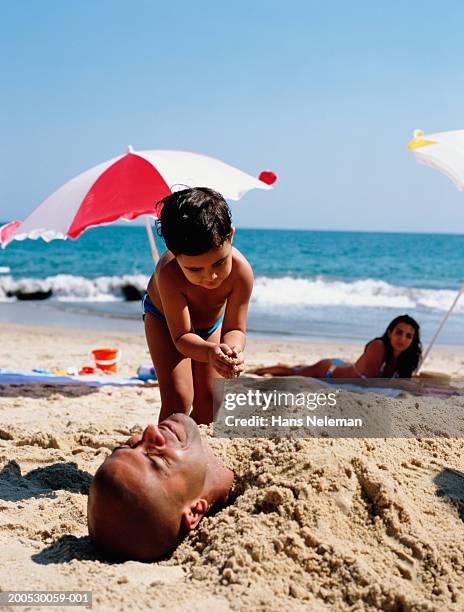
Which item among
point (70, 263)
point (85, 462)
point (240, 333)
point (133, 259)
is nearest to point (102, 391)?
point (85, 462)

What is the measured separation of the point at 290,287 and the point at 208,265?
723 inches

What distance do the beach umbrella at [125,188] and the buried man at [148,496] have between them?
2.83 meters

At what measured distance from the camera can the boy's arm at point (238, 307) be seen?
3488mm

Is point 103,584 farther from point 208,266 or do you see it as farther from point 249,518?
point 208,266

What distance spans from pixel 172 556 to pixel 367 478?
0.76 m

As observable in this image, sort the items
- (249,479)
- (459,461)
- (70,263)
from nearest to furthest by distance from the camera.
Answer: (249,479), (459,461), (70,263)

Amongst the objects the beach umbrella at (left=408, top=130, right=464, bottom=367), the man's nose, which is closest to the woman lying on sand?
the beach umbrella at (left=408, top=130, right=464, bottom=367)

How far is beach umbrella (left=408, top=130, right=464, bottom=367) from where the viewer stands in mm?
5246

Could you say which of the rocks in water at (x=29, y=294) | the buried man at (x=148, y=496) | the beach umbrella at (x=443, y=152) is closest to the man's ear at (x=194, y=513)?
the buried man at (x=148, y=496)

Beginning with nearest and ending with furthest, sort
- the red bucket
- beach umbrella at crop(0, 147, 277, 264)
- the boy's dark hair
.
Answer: the boy's dark hair → beach umbrella at crop(0, 147, 277, 264) → the red bucket

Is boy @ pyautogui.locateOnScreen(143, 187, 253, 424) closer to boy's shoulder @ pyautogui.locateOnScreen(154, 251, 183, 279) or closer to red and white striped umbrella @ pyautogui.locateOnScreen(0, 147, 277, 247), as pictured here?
boy's shoulder @ pyautogui.locateOnScreen(154, 251, 183, 279)

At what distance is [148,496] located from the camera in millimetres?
2307

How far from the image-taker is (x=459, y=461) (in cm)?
299

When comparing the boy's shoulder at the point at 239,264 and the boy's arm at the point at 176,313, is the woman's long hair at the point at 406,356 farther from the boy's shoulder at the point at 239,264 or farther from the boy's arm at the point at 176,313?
the boy's arm at the point at 176,313
